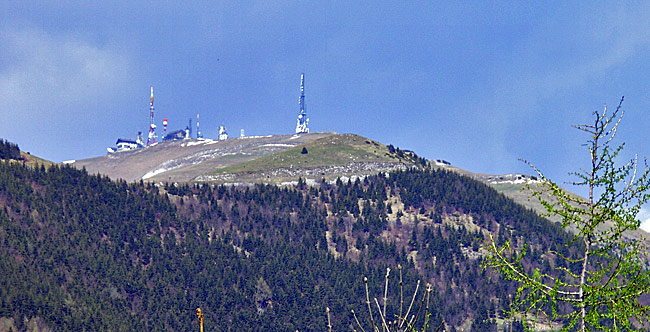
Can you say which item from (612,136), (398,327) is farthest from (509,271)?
(398,327)

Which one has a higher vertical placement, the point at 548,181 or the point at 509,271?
the point at 548,181

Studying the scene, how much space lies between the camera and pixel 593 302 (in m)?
29.0

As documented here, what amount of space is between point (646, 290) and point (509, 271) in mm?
4464

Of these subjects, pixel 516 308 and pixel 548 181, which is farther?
pixel 548 181

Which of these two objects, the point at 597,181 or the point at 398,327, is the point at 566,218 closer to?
the point at 597,181

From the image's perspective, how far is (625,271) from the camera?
98.6ft

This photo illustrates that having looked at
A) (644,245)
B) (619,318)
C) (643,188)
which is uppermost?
(643,188)

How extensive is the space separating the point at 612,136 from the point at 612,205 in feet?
7.61

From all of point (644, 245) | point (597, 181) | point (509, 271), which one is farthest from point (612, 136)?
point (509, 271)

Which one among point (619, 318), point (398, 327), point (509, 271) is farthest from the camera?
point (509, 271)

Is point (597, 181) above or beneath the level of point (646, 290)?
above

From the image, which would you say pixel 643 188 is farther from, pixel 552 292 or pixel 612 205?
pixel 552 292

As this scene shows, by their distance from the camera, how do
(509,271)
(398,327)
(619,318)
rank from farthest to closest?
1. (509,271)
2. (619,318)
3. (398,327)

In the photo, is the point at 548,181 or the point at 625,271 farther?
the point at 548,181
